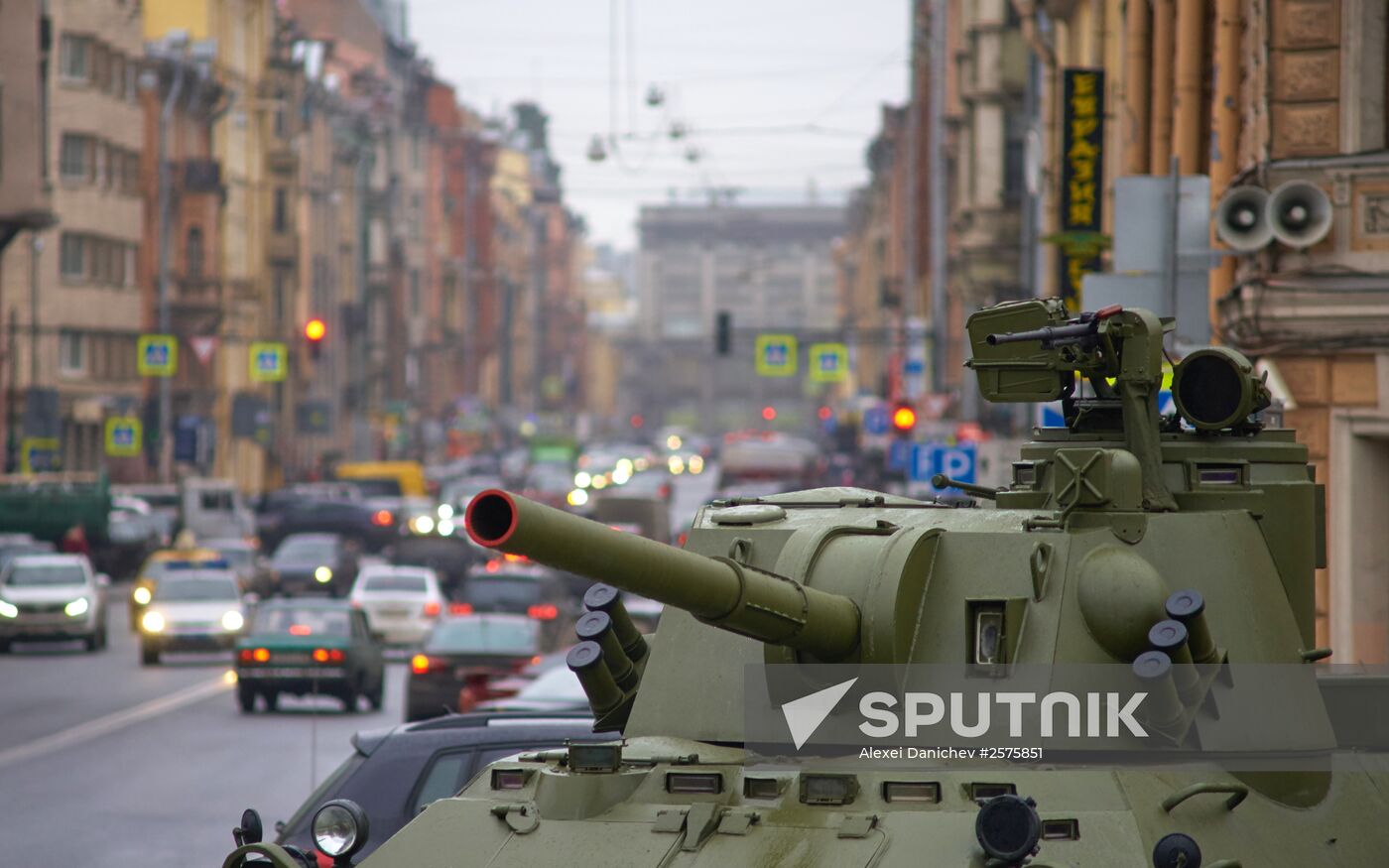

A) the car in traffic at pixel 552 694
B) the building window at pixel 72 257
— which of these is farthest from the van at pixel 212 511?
the car in traffic at pixel 552 694

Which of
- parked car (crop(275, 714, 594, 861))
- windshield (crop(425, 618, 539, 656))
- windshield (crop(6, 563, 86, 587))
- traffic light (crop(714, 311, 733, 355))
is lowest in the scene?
windshield (crop(6, 563, 86, 587))

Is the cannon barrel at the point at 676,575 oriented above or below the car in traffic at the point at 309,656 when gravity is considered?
above

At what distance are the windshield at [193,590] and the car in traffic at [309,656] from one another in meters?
6.35

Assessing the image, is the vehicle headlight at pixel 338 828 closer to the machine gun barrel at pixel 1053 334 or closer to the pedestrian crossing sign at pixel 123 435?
the machine gun barrel at pixel 1053 334

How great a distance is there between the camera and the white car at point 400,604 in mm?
36125

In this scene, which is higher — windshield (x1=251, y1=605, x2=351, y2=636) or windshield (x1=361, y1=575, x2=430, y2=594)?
windshield (x1=251, y1=605, x2=351, y2=636)

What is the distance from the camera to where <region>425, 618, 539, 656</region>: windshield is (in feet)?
81.7

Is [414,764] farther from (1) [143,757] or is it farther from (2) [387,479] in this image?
(2) [387,479]

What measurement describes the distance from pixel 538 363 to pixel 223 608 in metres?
142

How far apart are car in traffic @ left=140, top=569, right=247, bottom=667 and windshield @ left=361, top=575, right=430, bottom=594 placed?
2042mm

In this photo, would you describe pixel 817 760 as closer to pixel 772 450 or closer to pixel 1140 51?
pixel 1140 51

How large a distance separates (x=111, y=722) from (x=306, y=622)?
2467mm

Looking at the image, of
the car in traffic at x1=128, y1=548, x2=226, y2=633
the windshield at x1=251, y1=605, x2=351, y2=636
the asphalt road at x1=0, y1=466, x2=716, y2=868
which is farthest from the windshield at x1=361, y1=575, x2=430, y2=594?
the windshield at x1=251, y1=605, x2=351, y2=636

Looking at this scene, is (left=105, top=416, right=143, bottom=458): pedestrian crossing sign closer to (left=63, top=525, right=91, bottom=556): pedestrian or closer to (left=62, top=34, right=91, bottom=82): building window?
(left=63, top=525, right=91, bottom=556): pedestrian
